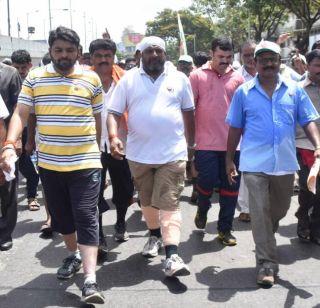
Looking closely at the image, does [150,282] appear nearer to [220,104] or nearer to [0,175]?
[0,175]

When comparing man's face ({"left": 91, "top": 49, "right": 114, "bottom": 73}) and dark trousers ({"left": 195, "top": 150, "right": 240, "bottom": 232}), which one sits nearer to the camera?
man's face ({"left": 91, "top": 49, "right": 114, "bottom": 73})

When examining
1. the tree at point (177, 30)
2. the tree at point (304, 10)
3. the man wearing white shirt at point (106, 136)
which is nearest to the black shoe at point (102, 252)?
the man wearing white shirt at point (106, 136)

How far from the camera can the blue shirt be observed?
13.6 ft

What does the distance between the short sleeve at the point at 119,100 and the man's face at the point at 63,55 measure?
605 millimetres

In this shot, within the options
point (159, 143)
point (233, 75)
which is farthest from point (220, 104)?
point (159, 143)

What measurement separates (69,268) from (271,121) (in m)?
2.02

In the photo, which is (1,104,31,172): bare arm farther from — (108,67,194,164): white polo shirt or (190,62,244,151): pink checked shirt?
(190,62,244,151): pink checked shirt

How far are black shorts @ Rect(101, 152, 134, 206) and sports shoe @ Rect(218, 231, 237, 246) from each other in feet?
3.23

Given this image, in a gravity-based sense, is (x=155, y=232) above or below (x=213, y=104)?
below

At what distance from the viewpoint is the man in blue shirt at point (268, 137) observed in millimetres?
4137

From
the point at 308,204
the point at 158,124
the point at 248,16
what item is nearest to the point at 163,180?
the point at 158,124

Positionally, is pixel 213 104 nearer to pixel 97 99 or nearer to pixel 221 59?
pixel 221 59

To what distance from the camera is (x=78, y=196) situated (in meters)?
3.92

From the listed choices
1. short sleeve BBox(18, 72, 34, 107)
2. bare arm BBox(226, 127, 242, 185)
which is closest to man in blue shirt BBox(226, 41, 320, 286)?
bare arm BBox(226, 127, 242, 185)
